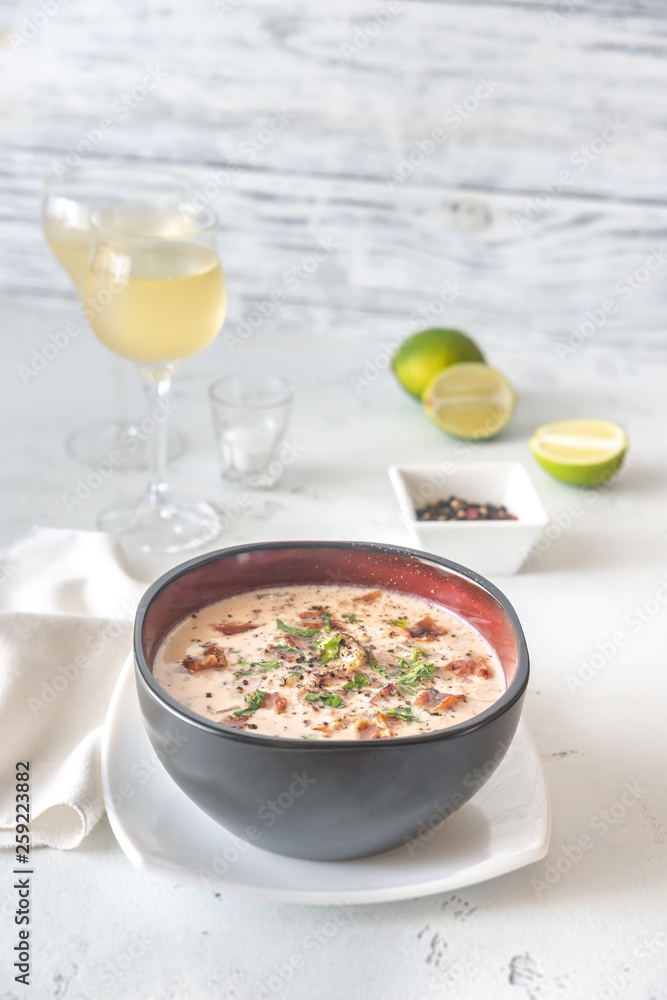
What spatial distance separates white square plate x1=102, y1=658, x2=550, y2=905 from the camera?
88 centimetres

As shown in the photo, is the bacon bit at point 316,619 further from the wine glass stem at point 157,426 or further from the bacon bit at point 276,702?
the wine glass stem at point 157,426

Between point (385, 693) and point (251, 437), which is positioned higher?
point (385, 693)

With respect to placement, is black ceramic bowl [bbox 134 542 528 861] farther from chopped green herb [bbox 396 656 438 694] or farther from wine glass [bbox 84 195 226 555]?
wine glass [bbox 84 195 226 555]

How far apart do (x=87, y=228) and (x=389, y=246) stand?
0.82 m

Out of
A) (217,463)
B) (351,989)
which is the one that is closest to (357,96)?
(217,463)

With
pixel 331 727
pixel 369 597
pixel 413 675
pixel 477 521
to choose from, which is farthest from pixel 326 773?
pixel 477 521

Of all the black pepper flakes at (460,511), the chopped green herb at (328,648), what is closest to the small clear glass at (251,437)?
the black pepper flakes at (460,511)

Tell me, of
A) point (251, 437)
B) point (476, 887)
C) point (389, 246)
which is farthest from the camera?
point (389, 246)

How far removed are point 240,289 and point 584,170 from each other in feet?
2.74

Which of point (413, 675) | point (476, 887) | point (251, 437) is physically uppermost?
point (413, 675)

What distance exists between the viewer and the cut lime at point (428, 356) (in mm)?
1979

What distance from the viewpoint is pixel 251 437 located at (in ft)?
5.72

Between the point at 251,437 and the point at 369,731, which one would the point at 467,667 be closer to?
the point at 369,731

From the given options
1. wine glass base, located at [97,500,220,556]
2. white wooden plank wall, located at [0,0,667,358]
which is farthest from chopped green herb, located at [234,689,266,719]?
white wooden plank wall, located at [0,0,667,358]
